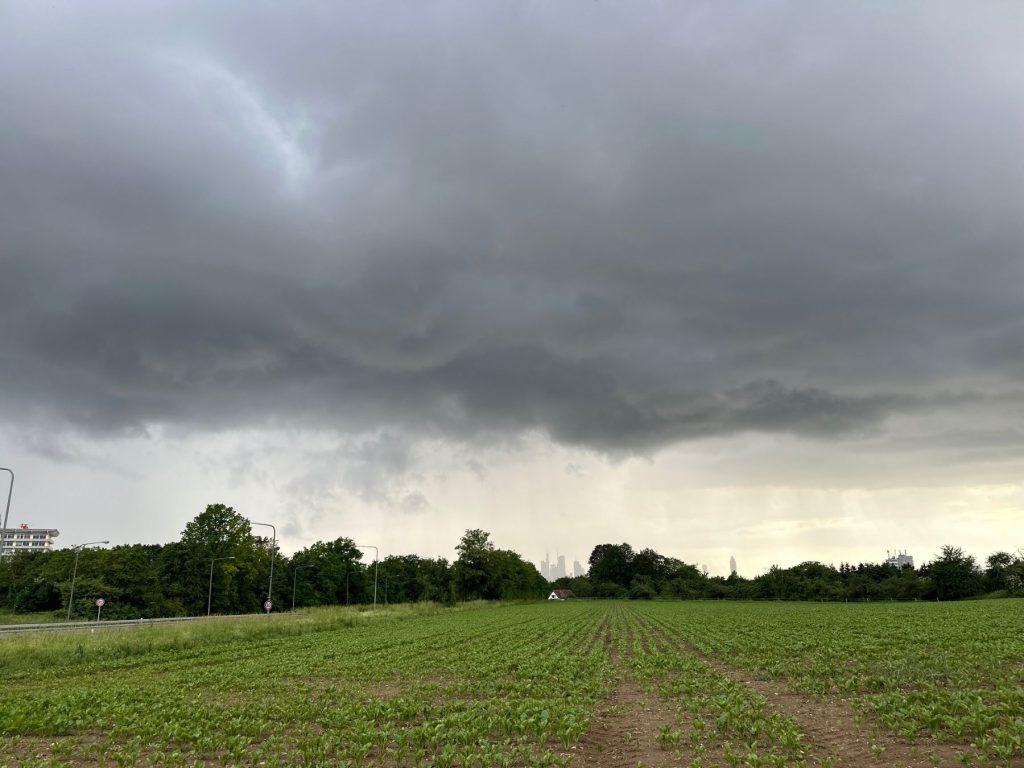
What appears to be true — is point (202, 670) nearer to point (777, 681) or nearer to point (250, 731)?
point (250, 731)

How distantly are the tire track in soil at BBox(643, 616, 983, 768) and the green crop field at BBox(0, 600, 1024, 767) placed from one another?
0.06m

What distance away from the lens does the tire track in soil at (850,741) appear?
1197 centimetres

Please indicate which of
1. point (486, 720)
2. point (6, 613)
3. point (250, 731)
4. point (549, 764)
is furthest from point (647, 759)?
point (6, 613)

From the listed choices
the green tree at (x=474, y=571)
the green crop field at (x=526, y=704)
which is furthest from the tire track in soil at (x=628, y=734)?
the green tree at (x=474, y=571)

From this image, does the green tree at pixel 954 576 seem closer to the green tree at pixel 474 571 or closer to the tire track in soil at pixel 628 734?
the green tree at pixel 474 571

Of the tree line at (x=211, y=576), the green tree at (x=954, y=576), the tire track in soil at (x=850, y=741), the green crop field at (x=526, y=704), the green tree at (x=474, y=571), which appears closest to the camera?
the tire track in soil at (x=850, y=741)

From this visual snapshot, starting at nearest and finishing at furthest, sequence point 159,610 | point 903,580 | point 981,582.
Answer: point 159,610
point 981,582
point 903,580

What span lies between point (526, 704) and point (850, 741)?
812 centimetres

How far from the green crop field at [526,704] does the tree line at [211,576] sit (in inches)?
1938

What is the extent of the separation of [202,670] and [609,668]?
1773 centimetres

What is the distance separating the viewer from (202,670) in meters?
27.3

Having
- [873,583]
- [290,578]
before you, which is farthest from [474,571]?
[873,583]

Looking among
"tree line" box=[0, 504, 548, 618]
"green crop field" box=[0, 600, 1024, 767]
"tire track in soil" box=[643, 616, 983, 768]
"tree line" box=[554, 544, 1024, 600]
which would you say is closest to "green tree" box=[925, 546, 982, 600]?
"tree line" box=[554, 544, 1024, 600]

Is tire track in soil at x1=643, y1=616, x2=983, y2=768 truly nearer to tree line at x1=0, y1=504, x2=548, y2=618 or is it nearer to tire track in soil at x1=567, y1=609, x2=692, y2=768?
tire track in soil at x1=567, y1=609, x2=692, y2=768
